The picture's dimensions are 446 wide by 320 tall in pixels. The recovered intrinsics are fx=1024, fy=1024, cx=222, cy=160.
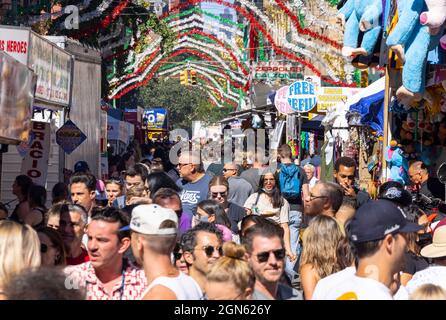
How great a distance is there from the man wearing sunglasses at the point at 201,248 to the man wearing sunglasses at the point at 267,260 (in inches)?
23.8

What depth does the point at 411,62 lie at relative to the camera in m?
12.8

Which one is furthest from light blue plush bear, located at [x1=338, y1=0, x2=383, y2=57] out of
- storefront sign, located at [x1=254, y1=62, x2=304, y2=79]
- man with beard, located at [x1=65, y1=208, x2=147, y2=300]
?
storefront sign, located at [x1=254, y1=62, x2=304, y2=79]

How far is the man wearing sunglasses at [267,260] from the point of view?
6.27 m

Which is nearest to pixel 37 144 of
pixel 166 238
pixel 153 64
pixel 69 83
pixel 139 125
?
pixel 69 83

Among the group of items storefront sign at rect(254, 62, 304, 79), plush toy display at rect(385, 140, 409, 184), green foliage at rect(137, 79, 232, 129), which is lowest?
plush toy display at rect(385, 140, 409, 184)

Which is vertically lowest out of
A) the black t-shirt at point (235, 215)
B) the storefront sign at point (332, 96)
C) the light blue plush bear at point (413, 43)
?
the black t-shirt at point (235, 215)

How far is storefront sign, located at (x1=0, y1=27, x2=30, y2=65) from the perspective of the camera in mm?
13195

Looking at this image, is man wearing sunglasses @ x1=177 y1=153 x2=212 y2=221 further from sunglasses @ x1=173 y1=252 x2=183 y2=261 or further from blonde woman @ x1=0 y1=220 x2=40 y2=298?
blonde woman @ x1=0 y1=220 x2=40 y2=298

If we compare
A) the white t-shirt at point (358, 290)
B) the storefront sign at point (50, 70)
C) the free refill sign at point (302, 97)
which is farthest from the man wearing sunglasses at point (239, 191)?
the free refill sign at point (302, 97)

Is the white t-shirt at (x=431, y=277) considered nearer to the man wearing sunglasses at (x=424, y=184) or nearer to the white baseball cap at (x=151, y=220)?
the white baseball cap at (x=151, y=220)

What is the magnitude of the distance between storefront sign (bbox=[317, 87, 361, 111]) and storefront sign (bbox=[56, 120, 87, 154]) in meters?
8.80

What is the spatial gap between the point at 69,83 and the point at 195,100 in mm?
107369

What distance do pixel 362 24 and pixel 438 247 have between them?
9.96m

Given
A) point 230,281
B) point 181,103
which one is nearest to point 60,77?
point 230,281
